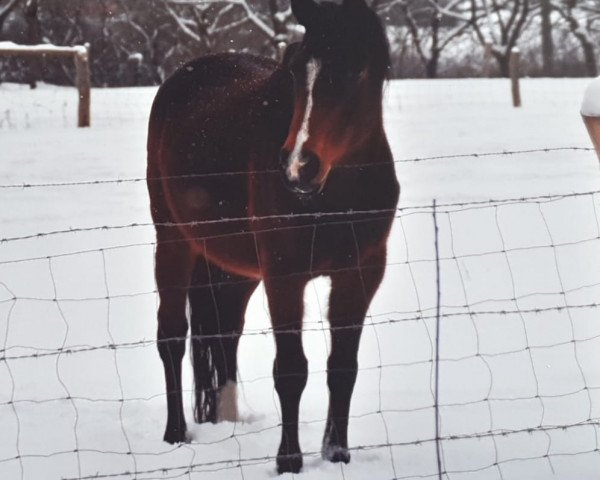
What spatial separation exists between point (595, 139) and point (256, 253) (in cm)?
150

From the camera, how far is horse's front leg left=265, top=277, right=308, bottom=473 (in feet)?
12.1

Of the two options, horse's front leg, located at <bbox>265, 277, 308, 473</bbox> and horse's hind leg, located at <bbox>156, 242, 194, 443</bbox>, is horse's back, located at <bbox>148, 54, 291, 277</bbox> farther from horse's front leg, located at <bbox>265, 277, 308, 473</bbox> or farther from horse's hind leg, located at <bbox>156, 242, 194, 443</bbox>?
horse's front leg, located at <bbox>265, 277, 308, 473</bbox>

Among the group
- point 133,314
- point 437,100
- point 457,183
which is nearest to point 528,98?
point 437,100

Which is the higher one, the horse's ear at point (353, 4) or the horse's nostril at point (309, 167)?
the horse's ear at point (353, 4)

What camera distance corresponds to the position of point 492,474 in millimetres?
3736

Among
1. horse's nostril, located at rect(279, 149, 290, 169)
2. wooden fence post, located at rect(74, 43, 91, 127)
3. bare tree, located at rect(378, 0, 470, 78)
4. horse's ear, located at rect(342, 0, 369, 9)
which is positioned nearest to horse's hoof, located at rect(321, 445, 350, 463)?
horse's nostril, located at rect(279, 149, 290, 169)

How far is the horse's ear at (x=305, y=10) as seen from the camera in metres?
3.54

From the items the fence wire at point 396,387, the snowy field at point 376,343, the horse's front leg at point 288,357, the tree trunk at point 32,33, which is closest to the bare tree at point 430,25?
the tree trunk at point 32,33

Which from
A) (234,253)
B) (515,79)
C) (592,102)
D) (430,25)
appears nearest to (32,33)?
(515,79)

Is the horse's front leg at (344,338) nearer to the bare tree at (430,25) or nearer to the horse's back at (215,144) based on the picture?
the horse's back at (215,144)

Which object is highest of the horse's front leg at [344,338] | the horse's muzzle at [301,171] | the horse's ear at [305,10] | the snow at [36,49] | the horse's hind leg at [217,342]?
the horse's ear at [305,10]

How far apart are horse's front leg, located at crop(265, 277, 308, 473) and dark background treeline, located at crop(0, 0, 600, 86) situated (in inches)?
703

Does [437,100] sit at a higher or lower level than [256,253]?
lower

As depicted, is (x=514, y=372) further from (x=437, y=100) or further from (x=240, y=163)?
(x=437, y=100)
